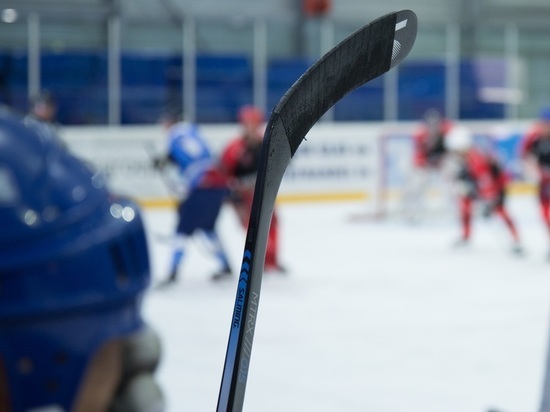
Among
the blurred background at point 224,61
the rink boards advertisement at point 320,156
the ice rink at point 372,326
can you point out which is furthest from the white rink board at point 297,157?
the ice rink at point 372,326

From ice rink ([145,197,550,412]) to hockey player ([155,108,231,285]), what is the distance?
0.22 metres

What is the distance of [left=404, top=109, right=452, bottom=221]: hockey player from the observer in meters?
10.4

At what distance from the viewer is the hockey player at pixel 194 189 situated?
6.34 m

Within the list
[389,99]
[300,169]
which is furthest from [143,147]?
[389,99]

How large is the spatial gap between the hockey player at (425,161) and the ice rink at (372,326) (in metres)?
1.54

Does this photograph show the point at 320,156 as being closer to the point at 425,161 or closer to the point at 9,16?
the point at 425,161

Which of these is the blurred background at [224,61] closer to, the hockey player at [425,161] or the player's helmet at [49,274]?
the hockey player at [425,161]

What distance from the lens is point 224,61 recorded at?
1223 cm

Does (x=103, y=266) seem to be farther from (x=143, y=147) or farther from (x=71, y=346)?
(x=143, y=147)

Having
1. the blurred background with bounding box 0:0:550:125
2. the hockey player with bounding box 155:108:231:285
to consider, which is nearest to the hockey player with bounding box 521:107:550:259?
the hockey player with bounding box 155:108:231:285

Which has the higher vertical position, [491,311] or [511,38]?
[511,38]

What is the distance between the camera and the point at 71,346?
804 mm

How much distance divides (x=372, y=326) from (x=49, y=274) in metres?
4.22

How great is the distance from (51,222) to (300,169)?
36.6ft
